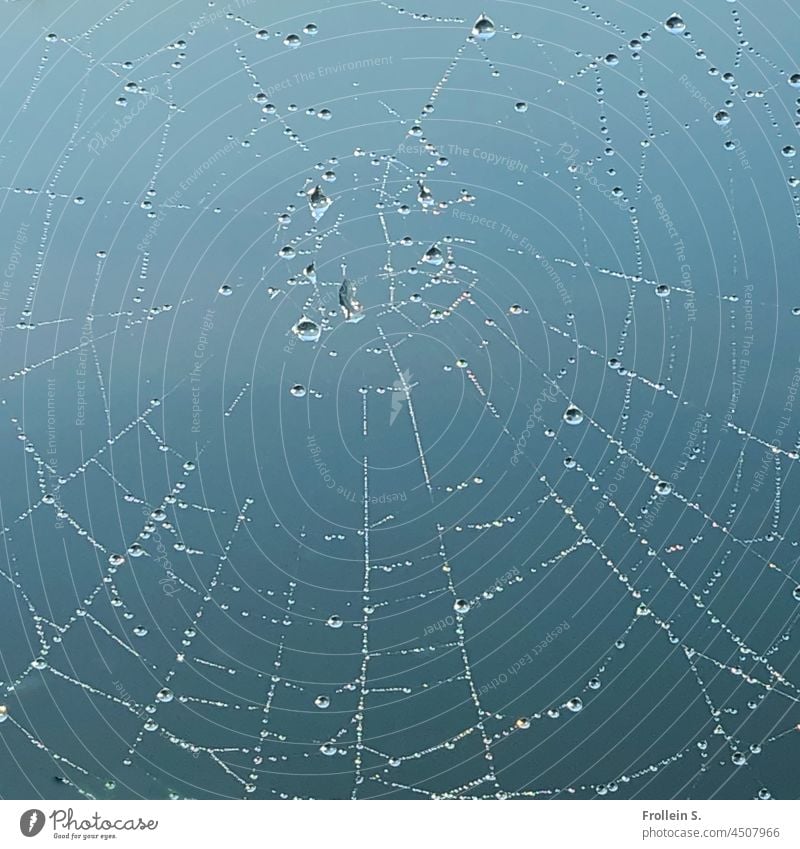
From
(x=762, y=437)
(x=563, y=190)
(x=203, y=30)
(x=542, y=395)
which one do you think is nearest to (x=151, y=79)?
(x=203, y=30)

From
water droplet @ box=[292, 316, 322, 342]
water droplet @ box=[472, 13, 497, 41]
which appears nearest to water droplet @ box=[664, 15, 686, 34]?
water droplet @ box=[472, 13, 497, 41]

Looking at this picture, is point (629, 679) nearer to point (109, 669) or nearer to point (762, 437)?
point (762, 437)

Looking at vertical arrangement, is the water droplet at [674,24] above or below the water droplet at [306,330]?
above
